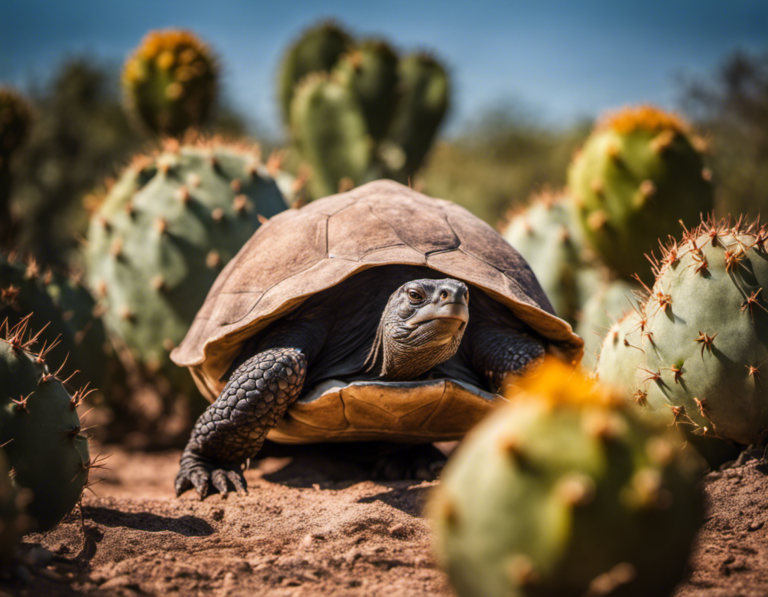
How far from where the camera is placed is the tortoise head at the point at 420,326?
262 cm

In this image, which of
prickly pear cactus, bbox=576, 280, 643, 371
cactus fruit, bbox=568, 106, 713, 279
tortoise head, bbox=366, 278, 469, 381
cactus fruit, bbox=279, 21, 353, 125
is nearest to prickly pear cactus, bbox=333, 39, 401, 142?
cactus fruit, bbox=279, 21, 353, 125

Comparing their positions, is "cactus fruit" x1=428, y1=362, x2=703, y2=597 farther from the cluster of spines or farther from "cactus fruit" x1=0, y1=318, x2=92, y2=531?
"cactus fruit" x1=0, y1=318, x2=92, y2=531

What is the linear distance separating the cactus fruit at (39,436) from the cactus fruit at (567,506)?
1505mm

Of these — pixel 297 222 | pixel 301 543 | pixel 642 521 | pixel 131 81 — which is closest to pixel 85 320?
pixel 297 222

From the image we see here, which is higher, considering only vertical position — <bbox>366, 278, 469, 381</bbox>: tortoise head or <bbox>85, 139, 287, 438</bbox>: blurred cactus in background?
<bbox>85, 139, 287, 438</bbox>: blurred cactus in background

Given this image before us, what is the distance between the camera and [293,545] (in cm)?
219

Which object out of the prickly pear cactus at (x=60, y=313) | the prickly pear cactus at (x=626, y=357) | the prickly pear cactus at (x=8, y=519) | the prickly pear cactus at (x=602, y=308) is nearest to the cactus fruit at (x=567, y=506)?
the prickly pear cactus at (x=8, y=519)

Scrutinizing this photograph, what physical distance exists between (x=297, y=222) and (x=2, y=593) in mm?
2097

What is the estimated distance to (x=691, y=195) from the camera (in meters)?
4.29

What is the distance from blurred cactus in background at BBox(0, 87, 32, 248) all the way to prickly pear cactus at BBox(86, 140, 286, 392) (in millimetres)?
1712

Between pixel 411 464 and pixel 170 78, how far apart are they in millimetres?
4459

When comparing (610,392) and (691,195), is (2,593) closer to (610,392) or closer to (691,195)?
(610,392)

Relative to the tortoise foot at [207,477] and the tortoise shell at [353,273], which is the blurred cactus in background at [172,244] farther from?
the tortoise foot at [207,477]

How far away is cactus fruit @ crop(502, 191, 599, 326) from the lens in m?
4.96
